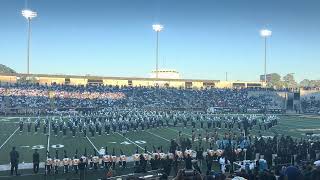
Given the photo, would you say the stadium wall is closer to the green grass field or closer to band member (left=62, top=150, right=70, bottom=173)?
the green grass field

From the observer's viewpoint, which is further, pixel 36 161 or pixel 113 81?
pixel 113 81

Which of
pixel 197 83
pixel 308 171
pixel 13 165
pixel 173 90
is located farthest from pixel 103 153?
pixel 197 83

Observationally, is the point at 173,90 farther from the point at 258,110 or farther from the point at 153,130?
the point at 153,130

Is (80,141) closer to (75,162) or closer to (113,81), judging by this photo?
(75,162)

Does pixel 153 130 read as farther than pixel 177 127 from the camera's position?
No

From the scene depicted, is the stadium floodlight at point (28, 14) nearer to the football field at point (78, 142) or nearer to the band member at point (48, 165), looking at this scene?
the football field at point (78, 142)

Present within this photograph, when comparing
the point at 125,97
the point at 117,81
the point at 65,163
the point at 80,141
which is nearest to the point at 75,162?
the point at 65,163

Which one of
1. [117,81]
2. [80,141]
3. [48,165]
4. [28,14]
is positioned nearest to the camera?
[48,165]

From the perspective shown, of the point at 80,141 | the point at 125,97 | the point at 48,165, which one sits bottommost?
the point at 80,141

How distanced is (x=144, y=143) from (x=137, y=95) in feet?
109

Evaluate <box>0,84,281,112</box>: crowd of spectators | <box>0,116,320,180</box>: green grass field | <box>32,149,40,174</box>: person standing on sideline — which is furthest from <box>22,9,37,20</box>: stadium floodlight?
<box>32,149,40,174</box>: person standing on sideline

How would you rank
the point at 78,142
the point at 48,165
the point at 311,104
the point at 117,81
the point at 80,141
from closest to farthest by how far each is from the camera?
the point at 48,165
the point at 78,142
the point at 80,141
the point at 311,104
the point at 117,81

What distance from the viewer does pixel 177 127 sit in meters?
31.2

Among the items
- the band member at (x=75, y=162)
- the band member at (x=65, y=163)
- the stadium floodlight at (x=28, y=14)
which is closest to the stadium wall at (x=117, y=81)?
the stadium floodlight at (x=28, y=14)
